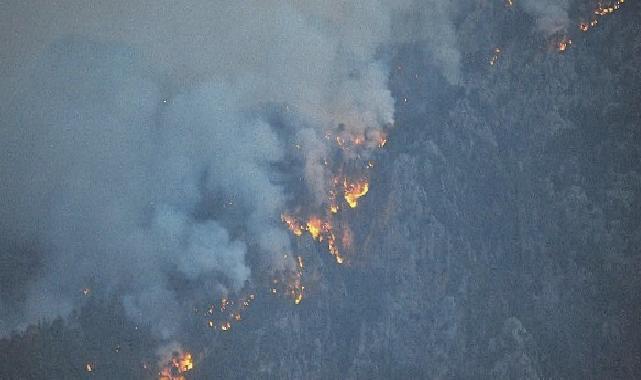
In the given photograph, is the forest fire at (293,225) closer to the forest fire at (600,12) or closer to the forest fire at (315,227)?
the forest fire at (315,227)

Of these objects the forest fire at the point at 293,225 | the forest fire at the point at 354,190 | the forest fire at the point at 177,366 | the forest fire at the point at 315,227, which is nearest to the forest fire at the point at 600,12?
A: the forest fire at the point at 354,190

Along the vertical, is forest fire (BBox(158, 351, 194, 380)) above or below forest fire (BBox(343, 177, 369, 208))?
below

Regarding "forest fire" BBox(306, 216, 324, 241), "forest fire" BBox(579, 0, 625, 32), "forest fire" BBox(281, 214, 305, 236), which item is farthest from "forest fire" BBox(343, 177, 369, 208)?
"forest fire" BBox(579, 0, 625, 32)

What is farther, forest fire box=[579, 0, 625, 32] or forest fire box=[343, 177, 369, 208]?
forest fire box=[343, 177, 369, 208]

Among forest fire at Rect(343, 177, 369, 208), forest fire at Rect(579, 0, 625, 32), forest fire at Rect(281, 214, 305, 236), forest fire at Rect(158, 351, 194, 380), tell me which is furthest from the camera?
forest fire at Rect(281, 214, 305, 236)

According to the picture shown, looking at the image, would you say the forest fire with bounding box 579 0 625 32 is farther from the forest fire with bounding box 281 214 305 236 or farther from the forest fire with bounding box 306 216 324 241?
the forest fire with bounding box 281 214 305 236

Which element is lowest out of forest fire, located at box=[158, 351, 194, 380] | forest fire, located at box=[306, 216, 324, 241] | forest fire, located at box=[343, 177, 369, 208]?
forest fire, located at box=[158, 351, 194, 380]
